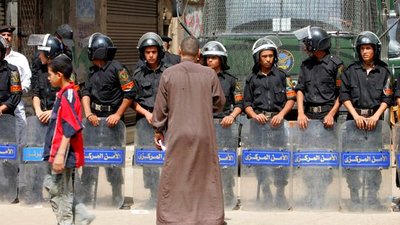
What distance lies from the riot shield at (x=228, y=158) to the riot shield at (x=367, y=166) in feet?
3.64

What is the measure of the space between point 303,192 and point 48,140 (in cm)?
295

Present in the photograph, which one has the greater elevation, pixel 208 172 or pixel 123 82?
pixel 123 82

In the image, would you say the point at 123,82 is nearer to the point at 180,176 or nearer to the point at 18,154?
the point at 18,154

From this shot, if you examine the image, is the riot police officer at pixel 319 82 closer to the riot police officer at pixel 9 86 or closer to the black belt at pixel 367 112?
the black belt at pixel 367 112

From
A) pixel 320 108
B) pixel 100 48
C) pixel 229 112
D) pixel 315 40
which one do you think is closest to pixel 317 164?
pixel 320 108

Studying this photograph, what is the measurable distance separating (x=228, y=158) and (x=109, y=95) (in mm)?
1412

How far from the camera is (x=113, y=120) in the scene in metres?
9.24

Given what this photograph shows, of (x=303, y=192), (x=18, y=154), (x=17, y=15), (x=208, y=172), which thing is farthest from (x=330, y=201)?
(x=17, y=15)

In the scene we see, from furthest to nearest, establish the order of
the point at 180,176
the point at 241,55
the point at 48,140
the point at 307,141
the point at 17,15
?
1. the point at 17,15
2. the point at 241,55
3. the point at 307,141
4. the point at 48,140
5. the point at 180,176

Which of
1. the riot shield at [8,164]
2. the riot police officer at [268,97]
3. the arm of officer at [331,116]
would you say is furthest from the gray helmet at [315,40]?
the riot shield at [8,164]

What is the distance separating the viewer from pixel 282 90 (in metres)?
9.46

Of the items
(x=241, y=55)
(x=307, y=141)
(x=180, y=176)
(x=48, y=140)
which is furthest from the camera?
(x=241, y=55)

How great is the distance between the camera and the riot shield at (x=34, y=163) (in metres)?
9.48

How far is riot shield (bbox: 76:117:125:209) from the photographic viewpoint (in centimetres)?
934
